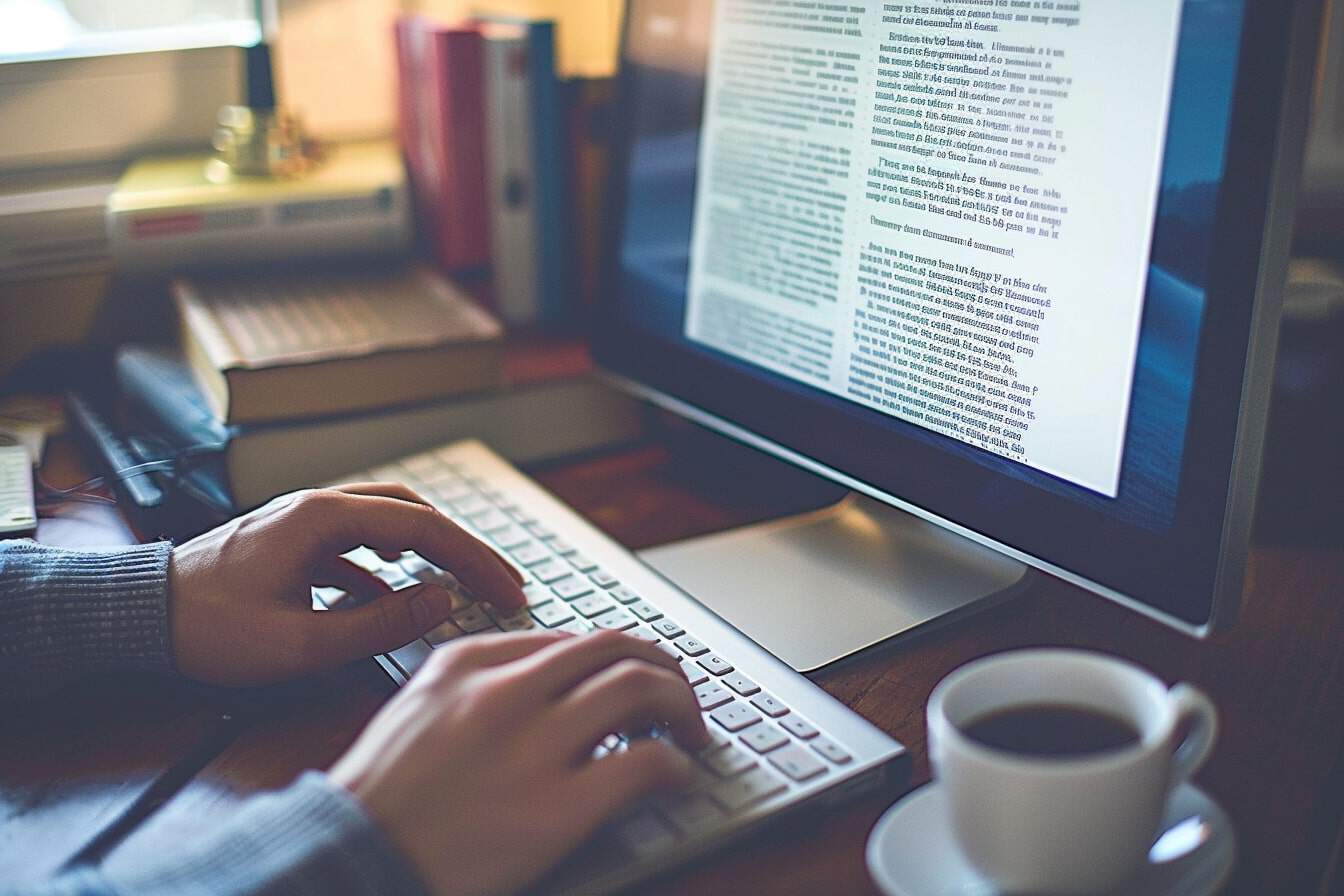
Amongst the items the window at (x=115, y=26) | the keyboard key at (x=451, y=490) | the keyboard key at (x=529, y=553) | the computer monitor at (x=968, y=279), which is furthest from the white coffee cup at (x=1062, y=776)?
the window at (x=115, y=26)

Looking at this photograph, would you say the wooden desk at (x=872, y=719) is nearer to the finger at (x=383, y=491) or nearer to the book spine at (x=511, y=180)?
the finger at (x=383, y=491)

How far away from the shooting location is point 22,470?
0.88 meters

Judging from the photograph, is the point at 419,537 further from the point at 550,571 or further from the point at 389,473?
→ the point at 389,473

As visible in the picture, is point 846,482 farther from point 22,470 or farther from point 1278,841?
point 22,470

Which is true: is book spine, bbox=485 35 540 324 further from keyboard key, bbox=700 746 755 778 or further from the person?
keyboard key, bbox=700 746 755 778

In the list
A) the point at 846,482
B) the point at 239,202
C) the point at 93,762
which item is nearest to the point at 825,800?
the point at 846,482

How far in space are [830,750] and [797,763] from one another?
0.06 ft

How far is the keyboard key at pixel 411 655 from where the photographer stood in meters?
0.67

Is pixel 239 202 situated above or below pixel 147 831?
above

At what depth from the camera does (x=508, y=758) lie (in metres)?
0.52

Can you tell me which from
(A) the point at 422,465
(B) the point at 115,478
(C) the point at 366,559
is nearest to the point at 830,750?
(C) the point at 366,559

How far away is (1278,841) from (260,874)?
414 millimetres

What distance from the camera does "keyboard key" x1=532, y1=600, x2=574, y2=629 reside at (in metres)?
0.70

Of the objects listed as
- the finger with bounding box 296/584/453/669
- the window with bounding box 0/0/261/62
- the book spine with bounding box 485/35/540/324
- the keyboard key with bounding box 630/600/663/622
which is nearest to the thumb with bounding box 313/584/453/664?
the finger with bounding box 296/584/453/669
